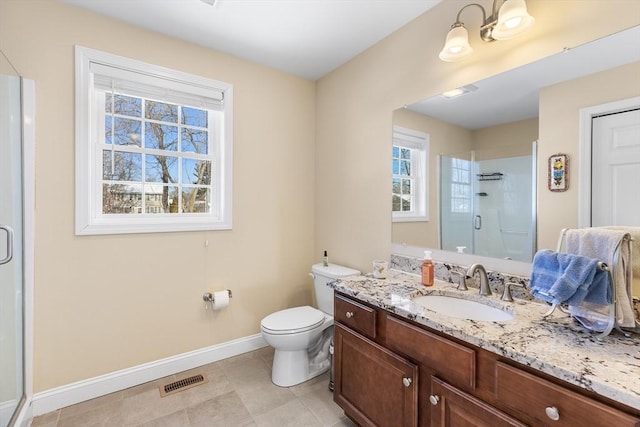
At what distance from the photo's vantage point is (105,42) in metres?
1.95

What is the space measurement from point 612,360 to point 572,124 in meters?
0.94

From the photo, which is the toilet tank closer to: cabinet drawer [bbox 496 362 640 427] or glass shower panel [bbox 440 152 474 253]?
glass shower panel [bbox 440 152 474 253]

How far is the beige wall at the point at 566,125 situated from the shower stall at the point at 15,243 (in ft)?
8.36

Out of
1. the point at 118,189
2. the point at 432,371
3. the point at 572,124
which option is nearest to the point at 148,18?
the point at 118,189

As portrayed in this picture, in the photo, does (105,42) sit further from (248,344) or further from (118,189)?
(248,344)

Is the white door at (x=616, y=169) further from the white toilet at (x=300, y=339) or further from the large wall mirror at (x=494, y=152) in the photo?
the white toilet at (x=300, y=339)

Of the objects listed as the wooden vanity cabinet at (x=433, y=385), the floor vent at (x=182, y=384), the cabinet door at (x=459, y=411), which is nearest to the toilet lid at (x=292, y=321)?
the wooden vanity cabinet at (x=433, y=385)

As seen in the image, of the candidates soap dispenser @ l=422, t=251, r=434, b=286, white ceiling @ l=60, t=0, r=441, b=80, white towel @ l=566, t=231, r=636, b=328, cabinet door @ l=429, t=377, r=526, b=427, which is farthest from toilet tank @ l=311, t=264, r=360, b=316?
white ceiling @ l=60, t=0, r=441, b=80

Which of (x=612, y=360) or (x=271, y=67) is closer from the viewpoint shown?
(x=612, y=360)

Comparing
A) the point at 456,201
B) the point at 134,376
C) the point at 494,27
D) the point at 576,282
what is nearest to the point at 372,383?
the point at 576,282

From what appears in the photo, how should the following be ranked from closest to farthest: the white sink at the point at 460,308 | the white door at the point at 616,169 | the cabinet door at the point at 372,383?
the white door at the point at 616,169
the cabinet door at the point at 372,383
the white sink at the point at 460,308

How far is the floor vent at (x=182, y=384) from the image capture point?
201 cm

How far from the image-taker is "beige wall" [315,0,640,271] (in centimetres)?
131

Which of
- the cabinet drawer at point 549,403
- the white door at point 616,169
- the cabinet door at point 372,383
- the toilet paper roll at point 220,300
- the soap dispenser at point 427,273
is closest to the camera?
the cabinet drawer at point 549,403
